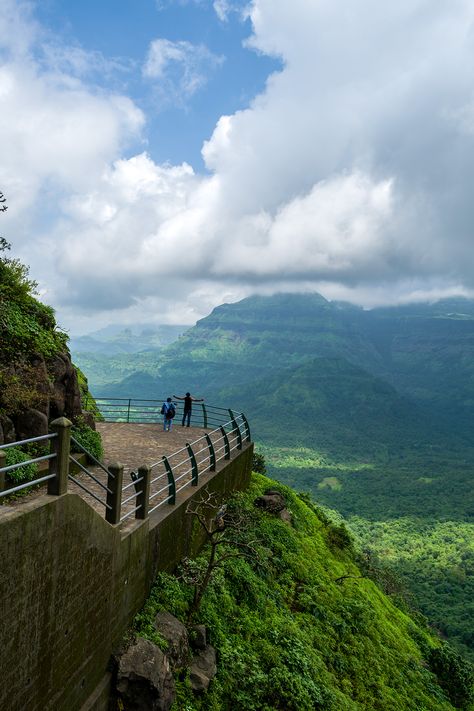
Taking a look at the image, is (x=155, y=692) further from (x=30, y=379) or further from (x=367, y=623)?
(x=367, y=623)

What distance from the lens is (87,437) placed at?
1281cm

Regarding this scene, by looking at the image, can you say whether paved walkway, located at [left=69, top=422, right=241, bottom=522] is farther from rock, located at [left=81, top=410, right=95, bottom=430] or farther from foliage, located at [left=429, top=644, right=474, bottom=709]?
foliage, located at [left=429, top=644, right=474, bottom=709]

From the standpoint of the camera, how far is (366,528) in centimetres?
11138

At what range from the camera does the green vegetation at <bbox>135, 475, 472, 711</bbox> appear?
360 inches

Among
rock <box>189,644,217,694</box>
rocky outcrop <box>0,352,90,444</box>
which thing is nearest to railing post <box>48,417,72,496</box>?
rocky outcrop <box>0,352,90,444</box>

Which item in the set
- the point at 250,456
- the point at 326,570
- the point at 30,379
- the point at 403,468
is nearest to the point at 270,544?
the point at 326,570

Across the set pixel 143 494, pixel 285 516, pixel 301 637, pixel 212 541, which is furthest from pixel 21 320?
pixel 285 516

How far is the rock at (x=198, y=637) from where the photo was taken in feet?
29.1

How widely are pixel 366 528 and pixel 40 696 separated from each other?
387 ft


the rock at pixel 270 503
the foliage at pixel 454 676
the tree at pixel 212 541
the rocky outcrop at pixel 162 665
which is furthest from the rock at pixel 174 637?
the foliage at pixel 454 676

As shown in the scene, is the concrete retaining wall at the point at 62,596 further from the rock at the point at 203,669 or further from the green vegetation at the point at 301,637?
the rock at the point at 203,669

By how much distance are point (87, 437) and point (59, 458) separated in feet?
24.2

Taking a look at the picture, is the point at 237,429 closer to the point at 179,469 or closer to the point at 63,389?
the point at 179,469

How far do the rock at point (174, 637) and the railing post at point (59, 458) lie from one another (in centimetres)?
432
